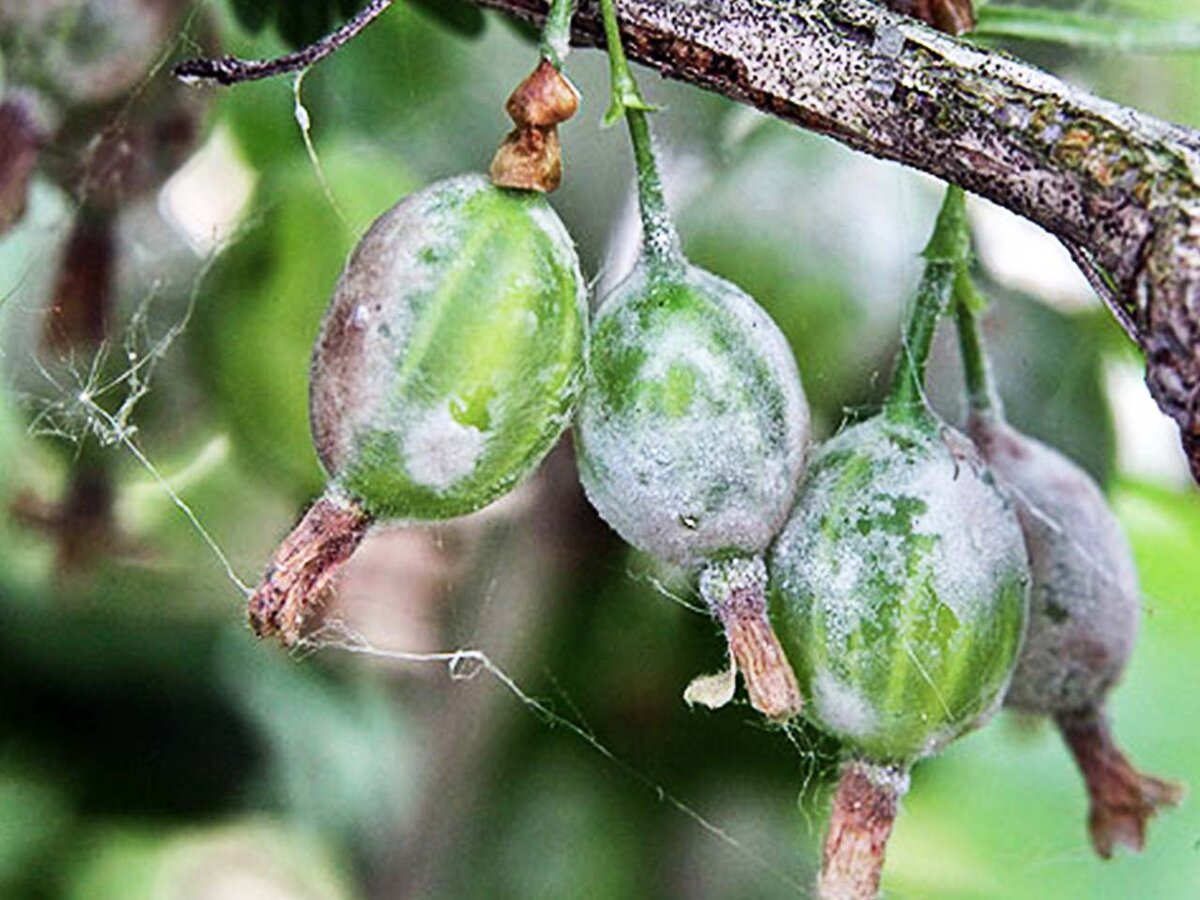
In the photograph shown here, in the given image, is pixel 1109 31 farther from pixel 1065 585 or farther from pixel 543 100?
pixel 543 100

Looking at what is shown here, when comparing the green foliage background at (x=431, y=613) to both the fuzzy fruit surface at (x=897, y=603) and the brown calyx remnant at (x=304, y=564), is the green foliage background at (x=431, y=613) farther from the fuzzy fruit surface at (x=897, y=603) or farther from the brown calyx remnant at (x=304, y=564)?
the brown calyx remnant at (x=304, y=564)

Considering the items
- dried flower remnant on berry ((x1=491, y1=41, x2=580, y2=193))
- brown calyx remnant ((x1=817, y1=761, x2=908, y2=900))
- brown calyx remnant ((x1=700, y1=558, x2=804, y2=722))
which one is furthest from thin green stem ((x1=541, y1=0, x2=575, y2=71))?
brown calyx remnant ((x1=817, y1=761, x2=908, y2=900))

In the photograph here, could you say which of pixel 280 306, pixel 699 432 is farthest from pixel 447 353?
pixel 280 306

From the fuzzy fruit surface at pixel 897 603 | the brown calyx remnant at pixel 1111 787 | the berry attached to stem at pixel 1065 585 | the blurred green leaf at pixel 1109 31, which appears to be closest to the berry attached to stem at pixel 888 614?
the fuzzy fruit surface at pixel 897 603

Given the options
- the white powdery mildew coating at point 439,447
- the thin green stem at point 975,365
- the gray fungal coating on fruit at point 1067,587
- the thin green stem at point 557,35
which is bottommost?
the gray fungal coating on fruit at point 1067,587

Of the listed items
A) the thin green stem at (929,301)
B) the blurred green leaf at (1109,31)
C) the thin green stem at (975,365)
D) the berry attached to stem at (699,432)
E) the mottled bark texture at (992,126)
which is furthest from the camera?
the blurred green leaf at (1109,31)

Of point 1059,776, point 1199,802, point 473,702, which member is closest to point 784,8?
point 473,702
